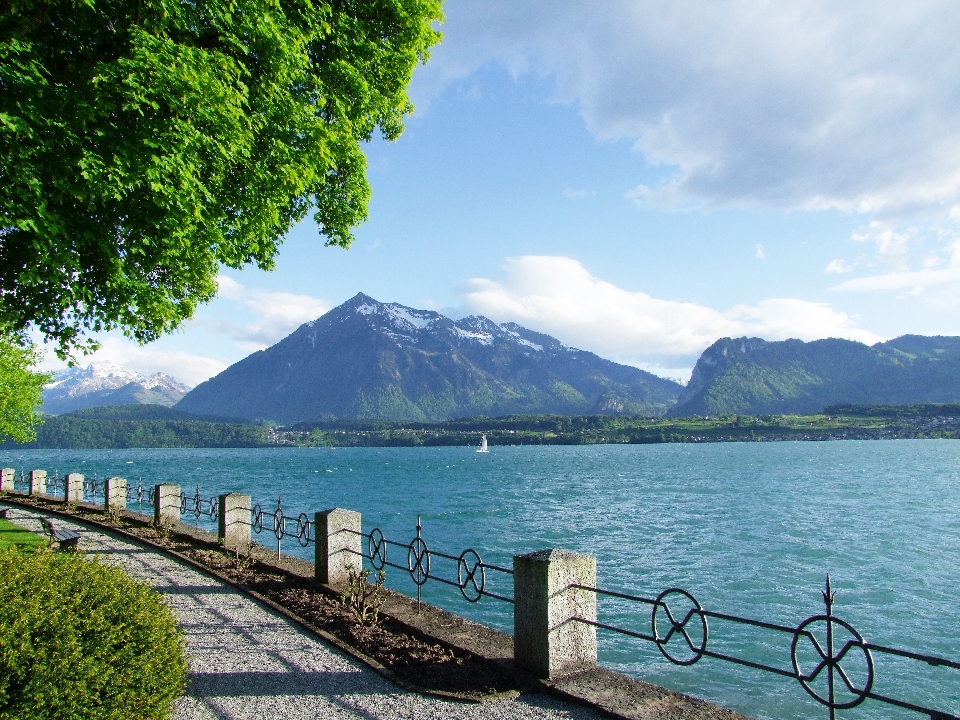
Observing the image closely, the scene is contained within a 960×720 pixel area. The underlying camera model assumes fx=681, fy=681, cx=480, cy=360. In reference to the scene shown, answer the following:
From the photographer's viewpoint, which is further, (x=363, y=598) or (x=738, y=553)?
(x=738, y=553)

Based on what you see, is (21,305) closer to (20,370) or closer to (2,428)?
(20,370)

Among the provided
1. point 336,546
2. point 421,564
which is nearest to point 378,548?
point 336,546

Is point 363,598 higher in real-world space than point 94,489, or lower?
higher

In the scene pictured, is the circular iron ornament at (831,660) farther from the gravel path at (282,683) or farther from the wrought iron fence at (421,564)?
the wrought iron fence at (421,564)

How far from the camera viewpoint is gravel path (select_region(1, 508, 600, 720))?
264 inches

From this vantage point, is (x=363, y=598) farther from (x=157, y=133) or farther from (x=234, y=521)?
(x=234, y=521)

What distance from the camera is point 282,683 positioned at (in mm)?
7461

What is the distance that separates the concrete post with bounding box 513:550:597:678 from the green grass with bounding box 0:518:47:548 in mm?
12943

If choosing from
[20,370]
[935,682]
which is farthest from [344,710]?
[20,370]

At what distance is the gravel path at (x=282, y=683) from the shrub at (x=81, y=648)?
116 centimetres

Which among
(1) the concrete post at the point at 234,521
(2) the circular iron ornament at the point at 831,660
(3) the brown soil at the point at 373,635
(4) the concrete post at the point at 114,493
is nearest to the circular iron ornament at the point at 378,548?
(3) the brown soil at the point at 373,635

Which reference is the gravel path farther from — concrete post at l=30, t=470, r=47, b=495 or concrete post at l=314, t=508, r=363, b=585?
concrete post at l=30, t=470, r=47, b=495

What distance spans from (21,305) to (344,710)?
24.3 feet

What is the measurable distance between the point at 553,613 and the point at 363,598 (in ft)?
12.0
